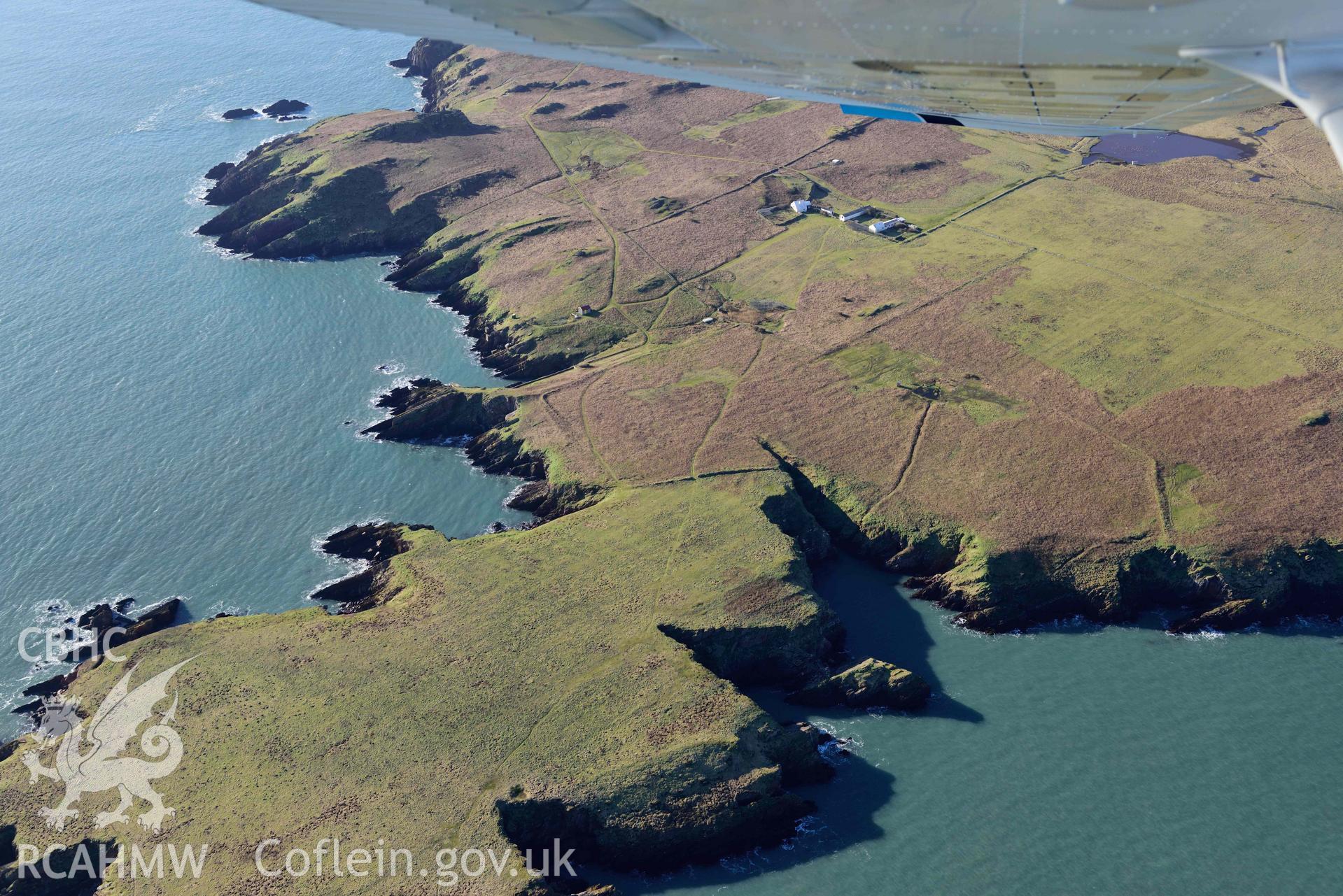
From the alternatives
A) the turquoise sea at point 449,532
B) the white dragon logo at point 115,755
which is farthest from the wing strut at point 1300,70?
the white dragon logo at point 115,755

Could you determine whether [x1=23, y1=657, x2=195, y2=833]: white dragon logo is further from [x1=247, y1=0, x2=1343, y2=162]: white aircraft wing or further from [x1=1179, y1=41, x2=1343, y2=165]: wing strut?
[x1=1179, y1=41, x2=1343, y2=165]: wing strut

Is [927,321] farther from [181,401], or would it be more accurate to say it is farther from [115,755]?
[181,401]

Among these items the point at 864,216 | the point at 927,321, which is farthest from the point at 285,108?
the point at 927,321

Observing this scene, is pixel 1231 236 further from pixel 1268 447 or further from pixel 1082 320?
Answer: pixel 1268 447

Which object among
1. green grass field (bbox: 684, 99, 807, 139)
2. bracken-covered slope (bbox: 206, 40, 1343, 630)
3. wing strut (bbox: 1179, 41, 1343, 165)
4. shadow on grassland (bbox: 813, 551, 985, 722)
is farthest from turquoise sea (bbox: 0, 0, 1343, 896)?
green grass field (bbox: 684, 99, 807, 139)

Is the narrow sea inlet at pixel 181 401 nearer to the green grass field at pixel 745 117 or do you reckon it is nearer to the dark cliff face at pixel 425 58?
the dark cliff face at pixel 425 58
